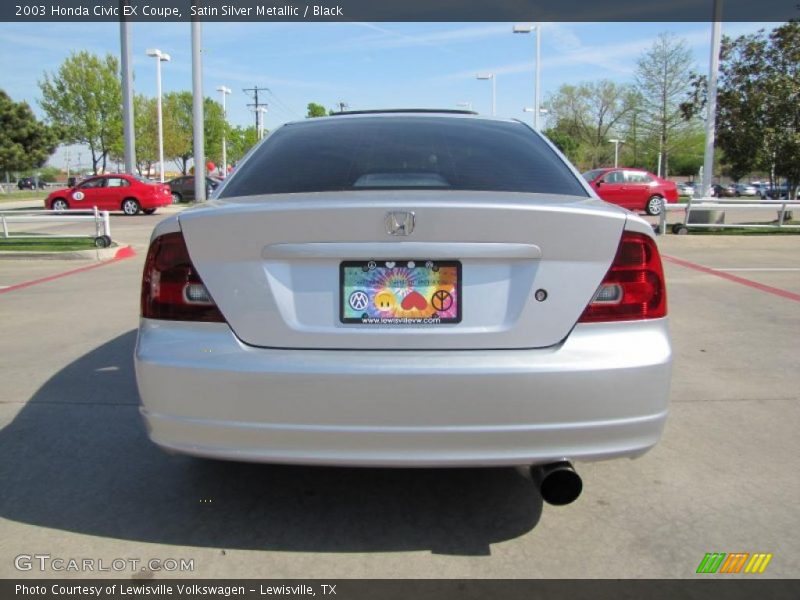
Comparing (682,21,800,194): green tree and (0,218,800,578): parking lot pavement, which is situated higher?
(682,21,800,194): green tree

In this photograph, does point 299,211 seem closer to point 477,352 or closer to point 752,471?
point 477,352

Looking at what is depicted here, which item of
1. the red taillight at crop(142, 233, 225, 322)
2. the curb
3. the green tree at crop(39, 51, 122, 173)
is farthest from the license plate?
the green tree at crop(39, 51, 122, 173)

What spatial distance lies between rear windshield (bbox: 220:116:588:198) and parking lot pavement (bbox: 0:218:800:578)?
54.2 inches

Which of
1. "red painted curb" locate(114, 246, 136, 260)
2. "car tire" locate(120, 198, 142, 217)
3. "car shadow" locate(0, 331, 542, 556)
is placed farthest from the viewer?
"car tire" locate(120, 198, 142, 217)

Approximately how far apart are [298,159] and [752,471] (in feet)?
8.79

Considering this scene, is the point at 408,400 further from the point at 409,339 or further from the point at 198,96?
the point at 198,96

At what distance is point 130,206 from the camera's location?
25.9 metres

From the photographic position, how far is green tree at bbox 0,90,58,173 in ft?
148

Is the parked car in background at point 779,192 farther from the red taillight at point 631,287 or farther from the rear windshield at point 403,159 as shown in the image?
the red taillight at point 631,287

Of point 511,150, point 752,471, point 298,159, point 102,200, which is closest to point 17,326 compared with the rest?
point 298,159

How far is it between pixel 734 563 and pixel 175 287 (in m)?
2.33

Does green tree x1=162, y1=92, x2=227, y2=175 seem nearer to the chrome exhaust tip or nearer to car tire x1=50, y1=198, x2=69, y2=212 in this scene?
car tire x1=50, y1=198, x2=69, y2=212

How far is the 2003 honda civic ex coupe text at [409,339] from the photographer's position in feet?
7.97
